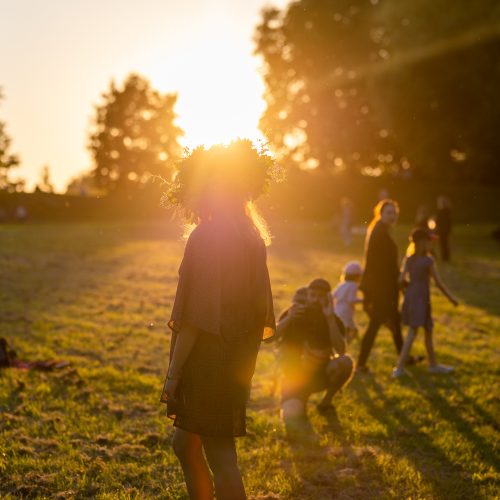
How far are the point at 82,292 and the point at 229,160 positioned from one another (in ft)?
43.6

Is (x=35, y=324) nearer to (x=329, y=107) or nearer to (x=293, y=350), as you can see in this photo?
(x=293, y=350)

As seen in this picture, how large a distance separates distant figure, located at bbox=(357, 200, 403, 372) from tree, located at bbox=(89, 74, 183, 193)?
55412 mm

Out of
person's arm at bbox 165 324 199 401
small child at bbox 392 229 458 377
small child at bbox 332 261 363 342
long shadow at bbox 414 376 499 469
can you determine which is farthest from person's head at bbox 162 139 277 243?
small child at bbox 392 229 458 377

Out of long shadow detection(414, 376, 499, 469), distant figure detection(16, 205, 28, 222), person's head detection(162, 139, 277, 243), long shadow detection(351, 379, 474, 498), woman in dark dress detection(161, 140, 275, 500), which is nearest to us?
woman in dark dress detection(161, 140, 275, 500)

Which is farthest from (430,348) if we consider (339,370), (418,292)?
(339,370)

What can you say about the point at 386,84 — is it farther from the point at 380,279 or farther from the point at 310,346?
the point at 310,346

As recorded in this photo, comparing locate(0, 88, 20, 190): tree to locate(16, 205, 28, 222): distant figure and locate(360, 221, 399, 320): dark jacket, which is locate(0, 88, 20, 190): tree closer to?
locate(16, 205, 28, 222): distant figure

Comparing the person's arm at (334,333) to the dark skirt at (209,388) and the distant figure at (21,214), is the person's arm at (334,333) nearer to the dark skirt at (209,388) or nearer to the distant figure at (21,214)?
the dark skirt at (209,388)

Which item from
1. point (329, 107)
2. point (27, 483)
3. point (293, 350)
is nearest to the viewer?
point (27, 483)

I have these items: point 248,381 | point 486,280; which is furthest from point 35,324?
point 486,280

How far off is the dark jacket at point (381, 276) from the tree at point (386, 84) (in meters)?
17.1

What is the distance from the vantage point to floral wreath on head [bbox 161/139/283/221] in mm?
3867

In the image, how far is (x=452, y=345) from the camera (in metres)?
11.6

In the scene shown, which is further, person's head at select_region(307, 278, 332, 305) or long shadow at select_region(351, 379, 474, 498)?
person's head at select_region(307, 278, 332, 305)
